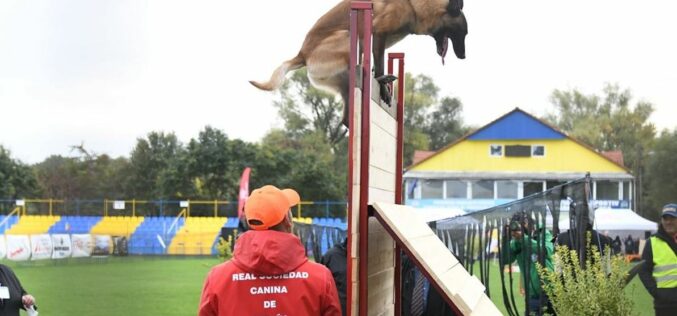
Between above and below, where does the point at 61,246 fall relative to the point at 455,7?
below

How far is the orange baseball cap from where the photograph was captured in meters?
2.67

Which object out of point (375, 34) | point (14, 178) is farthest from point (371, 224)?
point (14, 178)

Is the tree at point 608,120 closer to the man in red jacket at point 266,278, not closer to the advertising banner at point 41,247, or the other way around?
the advertising banner at point 41,247

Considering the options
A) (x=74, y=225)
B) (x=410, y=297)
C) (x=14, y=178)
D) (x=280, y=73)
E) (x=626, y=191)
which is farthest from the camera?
(x=14, y=178)

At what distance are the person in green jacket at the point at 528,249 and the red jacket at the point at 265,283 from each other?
305 centimetres

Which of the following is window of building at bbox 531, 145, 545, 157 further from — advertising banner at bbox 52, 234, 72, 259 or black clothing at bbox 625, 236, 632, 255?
advertising banner at bbox 52, 234, 72, 259

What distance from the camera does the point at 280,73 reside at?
4.00m

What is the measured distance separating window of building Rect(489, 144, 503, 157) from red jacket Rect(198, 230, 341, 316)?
3415 cm

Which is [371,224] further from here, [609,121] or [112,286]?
[609,121]

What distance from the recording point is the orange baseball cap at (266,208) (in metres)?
2.67

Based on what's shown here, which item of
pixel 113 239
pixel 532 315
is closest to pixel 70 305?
pixel 532 315

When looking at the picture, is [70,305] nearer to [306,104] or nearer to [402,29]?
[402,29]

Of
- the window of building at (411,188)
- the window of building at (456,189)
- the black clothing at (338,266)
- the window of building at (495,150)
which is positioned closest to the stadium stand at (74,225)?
the window of building at (411,188)

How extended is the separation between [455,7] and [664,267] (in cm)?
312
